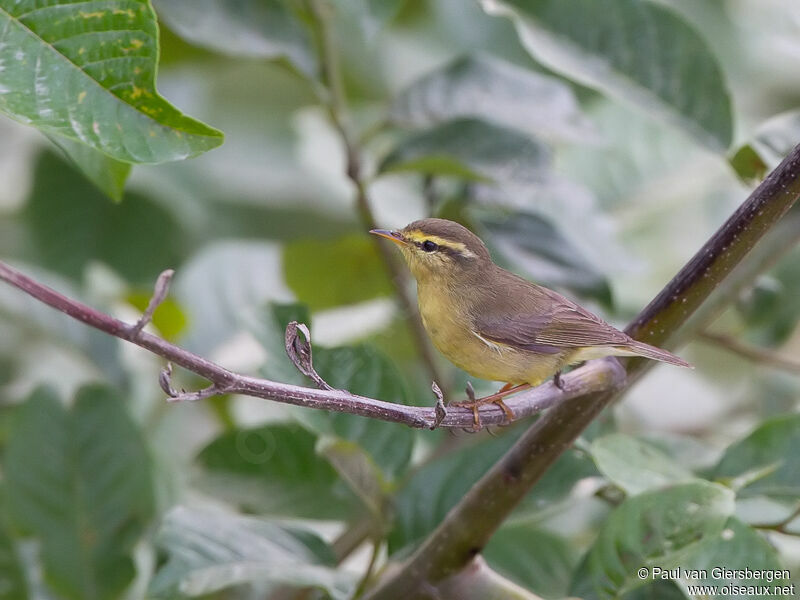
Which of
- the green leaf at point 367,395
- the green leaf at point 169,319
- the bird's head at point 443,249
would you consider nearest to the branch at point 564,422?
the green leaf at point 367,395

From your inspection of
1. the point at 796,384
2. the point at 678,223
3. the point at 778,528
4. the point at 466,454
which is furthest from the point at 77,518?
the point at 678,223

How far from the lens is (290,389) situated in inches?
40.3

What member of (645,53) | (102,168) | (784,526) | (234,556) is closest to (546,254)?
(645,53)

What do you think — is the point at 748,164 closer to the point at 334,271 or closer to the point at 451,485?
the point at 451,485

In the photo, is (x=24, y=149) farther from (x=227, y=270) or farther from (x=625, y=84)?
(x=625, y=84)

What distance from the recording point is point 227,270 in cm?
294

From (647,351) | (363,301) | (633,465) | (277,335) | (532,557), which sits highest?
(647,351)

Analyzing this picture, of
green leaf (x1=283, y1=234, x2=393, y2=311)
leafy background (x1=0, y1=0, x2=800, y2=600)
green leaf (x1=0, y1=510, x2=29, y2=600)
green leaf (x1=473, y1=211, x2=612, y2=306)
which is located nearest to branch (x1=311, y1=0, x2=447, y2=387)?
leafy background (x1=0, y1=0, x2=800, y2=600)

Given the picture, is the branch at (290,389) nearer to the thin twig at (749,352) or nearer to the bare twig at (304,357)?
the bare twig at (304,357)

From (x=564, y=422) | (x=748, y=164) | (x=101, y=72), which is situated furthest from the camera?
(x=748, y=164)

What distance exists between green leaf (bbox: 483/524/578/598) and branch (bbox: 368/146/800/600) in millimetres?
467

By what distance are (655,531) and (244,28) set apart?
1.48 m

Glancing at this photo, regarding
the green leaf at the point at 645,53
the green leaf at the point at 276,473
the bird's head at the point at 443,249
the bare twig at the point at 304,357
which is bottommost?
the green leaf at the point at 276,473

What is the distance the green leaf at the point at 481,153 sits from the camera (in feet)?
7.18
